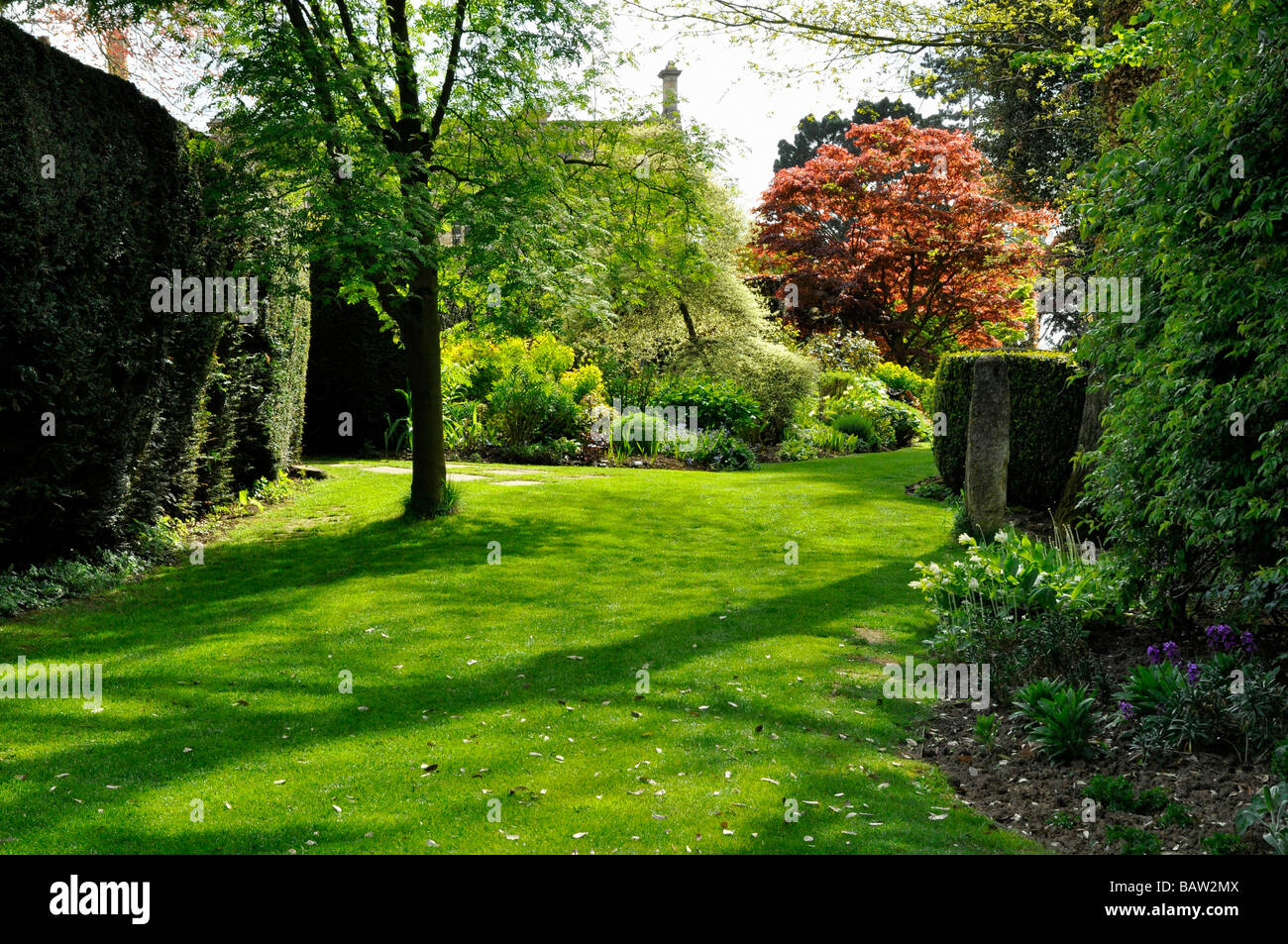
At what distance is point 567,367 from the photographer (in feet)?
58.4

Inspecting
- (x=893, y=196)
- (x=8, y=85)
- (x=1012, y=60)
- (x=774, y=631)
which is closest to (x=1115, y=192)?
(x=774, y=631)

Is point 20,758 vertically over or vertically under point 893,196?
under

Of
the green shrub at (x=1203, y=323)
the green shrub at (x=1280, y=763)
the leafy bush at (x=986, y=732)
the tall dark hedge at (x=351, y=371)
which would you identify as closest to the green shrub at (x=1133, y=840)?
the green shrub at (x=1280, y=763)

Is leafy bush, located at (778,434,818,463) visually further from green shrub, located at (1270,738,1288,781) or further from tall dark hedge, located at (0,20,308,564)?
green shrub, located at (1270,738,1288,781)

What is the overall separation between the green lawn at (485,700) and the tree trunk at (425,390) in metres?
0.43

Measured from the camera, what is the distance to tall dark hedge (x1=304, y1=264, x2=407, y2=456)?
14.9 meters

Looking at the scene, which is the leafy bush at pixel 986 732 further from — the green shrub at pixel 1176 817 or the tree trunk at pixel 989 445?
the tree trunk at pixel 989 445

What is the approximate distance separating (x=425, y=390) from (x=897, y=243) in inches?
759

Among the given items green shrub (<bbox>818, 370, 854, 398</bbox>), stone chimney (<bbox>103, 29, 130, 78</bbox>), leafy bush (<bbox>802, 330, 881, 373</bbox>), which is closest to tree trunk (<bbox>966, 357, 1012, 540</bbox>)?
green shrub (<bbox>818, 370, 854, 398</bbox>)

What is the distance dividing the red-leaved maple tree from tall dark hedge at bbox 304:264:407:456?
44.7 feet

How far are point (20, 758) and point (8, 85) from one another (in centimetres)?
465
